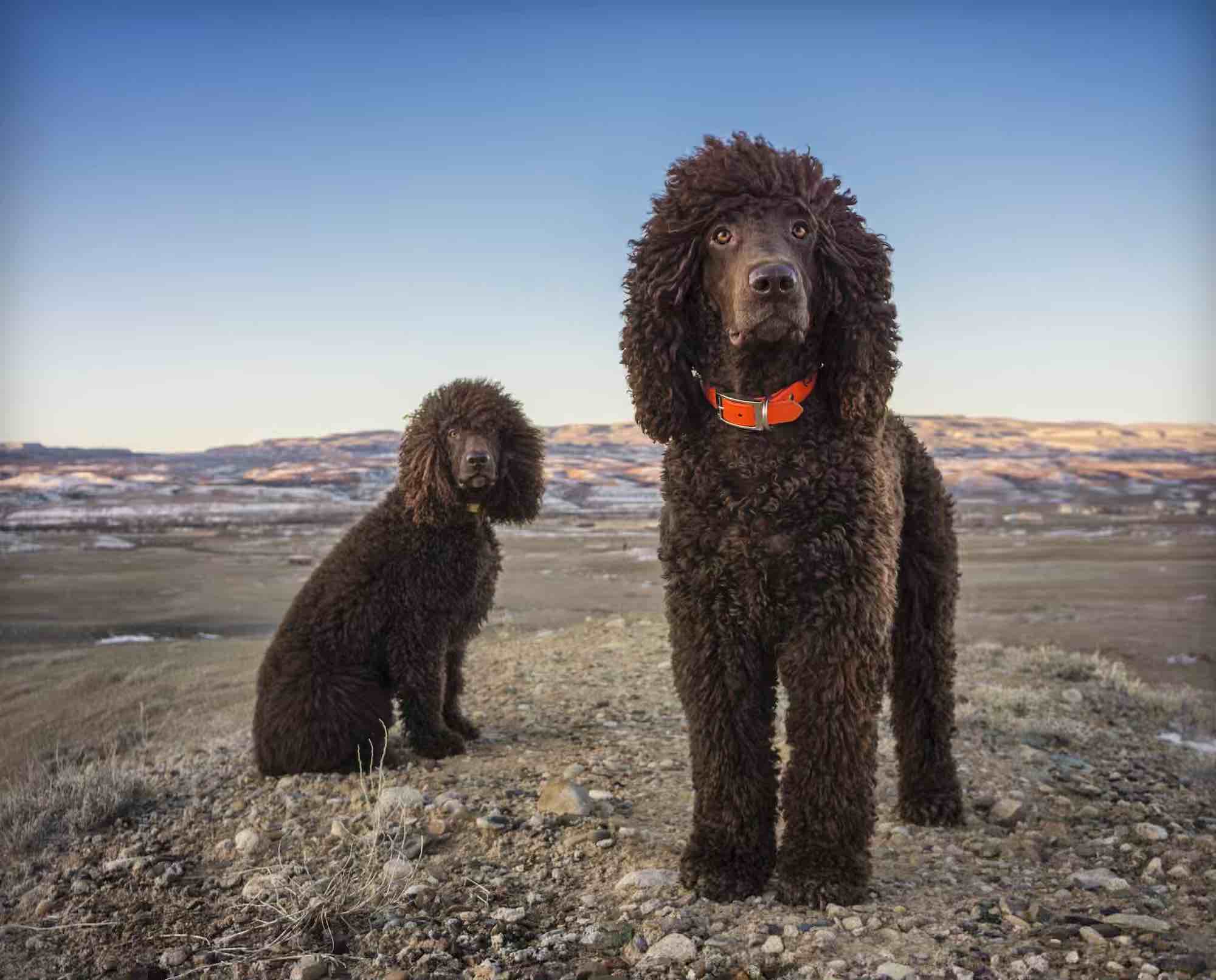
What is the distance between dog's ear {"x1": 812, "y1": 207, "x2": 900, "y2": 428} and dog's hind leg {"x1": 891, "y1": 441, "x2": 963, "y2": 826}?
3.45 ft

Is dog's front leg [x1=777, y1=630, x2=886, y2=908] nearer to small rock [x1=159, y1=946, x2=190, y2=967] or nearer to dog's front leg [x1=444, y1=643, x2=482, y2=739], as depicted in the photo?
small rock [x1=159, y1=946, x2=190, y2=967]

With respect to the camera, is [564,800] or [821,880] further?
[564,800]

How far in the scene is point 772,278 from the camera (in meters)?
3.01

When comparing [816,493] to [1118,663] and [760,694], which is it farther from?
[1118,663]

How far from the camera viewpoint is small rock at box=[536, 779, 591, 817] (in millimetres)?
4438

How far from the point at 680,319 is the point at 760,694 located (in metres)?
1.46

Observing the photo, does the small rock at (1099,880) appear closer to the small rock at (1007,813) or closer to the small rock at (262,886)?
the small rock at (1007,813)

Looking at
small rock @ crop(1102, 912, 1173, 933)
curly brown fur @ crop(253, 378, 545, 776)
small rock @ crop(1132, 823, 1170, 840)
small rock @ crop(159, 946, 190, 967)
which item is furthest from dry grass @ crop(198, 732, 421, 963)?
small rock @ crop(1132, 823, 1170, 840)

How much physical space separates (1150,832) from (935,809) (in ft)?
3.21

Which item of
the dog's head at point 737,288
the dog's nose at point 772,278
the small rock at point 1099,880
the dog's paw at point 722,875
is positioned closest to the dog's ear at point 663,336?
the dog's head at point 737,288

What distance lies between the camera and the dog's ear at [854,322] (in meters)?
3.34

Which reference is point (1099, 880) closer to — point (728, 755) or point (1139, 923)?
point (1139, 923)

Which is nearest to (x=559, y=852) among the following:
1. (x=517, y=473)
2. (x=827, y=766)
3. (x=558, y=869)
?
(x=558, y=869)

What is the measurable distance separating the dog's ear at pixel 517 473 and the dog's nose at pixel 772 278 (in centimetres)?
300
